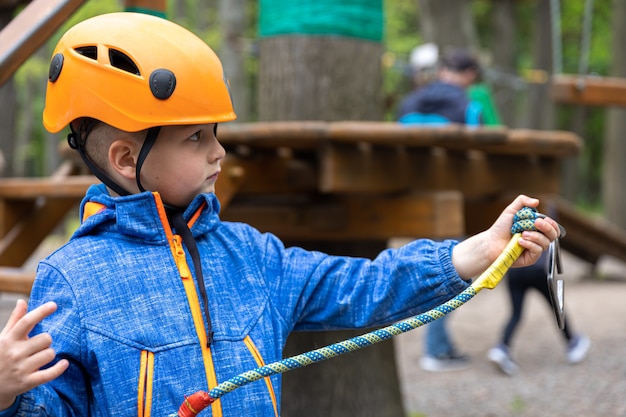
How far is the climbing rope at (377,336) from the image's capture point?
5.61 ft

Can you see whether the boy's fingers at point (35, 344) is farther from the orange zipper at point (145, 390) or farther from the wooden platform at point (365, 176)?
the wooden platform at point (365, 176)

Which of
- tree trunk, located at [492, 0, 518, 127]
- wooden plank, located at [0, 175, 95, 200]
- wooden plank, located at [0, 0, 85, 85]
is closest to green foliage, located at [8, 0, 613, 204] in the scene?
tree trunk, located at [492, 0, 518, 127]

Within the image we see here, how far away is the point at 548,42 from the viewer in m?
19.3

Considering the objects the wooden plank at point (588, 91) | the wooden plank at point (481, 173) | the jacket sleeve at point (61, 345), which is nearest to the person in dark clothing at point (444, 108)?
the wooden plank at point (588, 91)

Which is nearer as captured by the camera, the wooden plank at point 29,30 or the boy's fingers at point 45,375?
the boy's fingers at point 45,375

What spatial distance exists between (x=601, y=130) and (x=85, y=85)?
1263 inches

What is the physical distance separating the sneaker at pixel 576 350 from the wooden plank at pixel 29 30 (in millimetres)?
4397

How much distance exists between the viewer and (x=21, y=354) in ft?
5.02

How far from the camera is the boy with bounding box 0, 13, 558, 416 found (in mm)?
1793

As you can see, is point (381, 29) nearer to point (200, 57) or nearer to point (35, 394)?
point (200, 57)

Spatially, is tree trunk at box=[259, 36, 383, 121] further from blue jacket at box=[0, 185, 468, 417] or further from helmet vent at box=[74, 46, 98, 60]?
helmet vent at box=[74, 46, 98, 60]

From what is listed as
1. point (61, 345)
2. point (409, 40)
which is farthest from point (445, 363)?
point (409, 40)

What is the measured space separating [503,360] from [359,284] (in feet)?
13.4

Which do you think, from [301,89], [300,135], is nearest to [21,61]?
[300,135]
